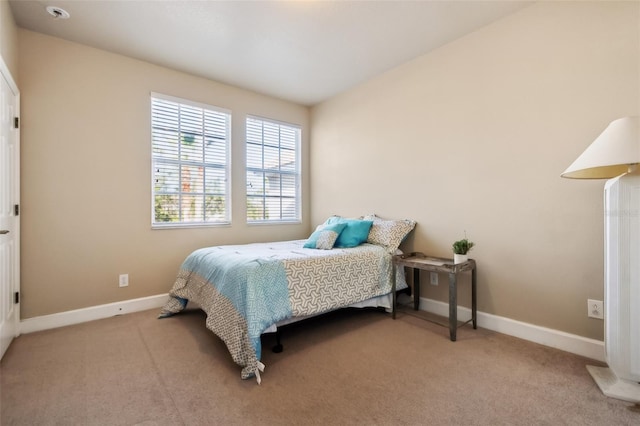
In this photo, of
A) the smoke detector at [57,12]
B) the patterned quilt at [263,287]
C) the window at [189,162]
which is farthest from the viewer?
the window at [189,162]

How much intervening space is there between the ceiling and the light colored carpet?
102 inches

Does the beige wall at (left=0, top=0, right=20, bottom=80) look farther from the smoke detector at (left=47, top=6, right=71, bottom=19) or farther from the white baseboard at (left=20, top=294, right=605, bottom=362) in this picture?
the white baseboard at (left=20, top=294, right=605, bottom=362)

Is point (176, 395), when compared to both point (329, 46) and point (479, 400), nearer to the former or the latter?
point (479, 400)

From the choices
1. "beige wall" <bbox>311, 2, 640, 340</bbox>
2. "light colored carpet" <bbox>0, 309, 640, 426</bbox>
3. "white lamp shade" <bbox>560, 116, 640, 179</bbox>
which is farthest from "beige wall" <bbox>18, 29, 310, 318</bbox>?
"white lamp shade" <bbox>560, 116, 640, 179</bbox>

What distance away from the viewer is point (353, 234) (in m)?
3.06

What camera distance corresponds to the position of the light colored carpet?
145 centimetres

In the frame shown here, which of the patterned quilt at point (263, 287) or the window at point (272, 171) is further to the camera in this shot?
the window at point (272, 171)

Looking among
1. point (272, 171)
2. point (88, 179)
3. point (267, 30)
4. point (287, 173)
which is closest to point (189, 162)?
point (88, 179)

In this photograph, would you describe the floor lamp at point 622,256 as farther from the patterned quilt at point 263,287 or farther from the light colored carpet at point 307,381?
the patterned quilt at point 263,287

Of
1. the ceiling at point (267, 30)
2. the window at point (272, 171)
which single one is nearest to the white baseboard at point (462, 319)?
the window at point (272, 171)

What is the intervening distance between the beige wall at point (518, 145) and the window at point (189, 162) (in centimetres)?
196

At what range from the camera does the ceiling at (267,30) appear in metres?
2.26

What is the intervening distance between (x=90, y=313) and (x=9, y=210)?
3.63ft

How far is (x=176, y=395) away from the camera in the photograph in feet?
5.33
